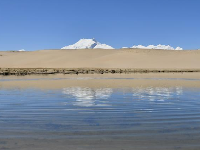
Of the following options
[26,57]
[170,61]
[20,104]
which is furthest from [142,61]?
[20,104]

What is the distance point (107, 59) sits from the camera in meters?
117

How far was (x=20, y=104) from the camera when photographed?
1445cm

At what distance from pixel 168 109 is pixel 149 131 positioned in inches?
165

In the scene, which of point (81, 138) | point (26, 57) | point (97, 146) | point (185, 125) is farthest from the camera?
point (26, 57)

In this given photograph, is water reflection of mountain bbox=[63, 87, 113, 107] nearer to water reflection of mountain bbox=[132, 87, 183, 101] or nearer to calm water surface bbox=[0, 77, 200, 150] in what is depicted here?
calm water surface bbox=[0, 77, 200, 150]

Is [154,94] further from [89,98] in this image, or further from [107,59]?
[107,59]

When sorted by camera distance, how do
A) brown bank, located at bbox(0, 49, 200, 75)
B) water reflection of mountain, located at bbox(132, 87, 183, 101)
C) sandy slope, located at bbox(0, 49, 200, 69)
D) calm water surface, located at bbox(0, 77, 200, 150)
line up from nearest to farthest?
1. calm water surface, located at bbox(0, 77, 200, 150)
2. water reflection of mountain, located at bbox(132, 87, 183, 101)
3. brown bank, located at bbox(0, 49, 200, 75)
4. sandy slope, located at bbox(0, 49, 200, 69)

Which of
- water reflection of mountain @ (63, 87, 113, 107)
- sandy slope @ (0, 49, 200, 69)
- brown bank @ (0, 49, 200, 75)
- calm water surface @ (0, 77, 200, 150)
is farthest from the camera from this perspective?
sandy slope @ (0, 49, 200, 69)

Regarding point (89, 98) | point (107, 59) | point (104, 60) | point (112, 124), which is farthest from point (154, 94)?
point (107, 59)

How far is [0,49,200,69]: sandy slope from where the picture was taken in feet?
344

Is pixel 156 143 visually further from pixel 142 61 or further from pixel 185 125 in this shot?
pixel 142 61

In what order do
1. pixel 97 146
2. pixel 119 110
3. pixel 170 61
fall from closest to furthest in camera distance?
1. pixel 97 146
2. pixel 119 110
3. pixel 170 61

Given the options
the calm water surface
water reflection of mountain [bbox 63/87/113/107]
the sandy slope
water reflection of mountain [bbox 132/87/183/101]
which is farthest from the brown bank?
the calm water surface

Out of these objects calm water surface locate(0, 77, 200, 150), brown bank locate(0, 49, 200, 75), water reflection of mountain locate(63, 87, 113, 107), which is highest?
brown bank locate(0, 49, 200, 75)
